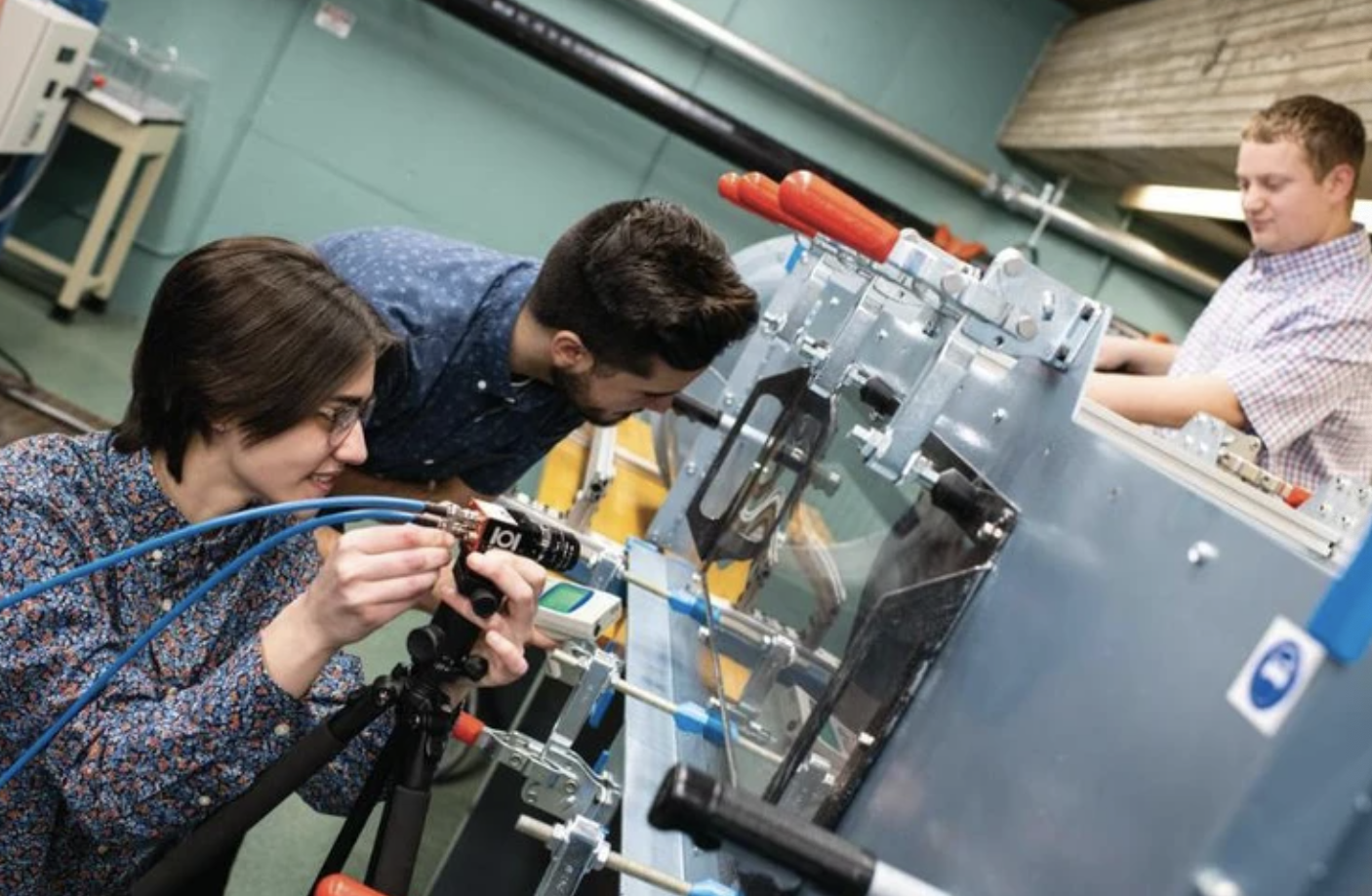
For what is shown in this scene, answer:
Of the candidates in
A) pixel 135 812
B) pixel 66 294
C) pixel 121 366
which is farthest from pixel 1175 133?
pixel 66 294

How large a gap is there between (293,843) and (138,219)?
292cm

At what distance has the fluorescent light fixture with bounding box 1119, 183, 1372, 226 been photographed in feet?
10.8

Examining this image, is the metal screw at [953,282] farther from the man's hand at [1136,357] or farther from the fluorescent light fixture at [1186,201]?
the fluorescent light fixture at [1186,201]

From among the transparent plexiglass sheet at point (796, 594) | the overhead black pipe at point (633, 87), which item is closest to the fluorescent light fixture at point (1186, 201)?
the overhead black pipe at point (633, 87)

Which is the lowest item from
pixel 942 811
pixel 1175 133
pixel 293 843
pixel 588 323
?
pixel 293 843

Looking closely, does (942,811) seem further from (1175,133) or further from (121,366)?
(121,366)

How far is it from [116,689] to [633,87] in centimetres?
345

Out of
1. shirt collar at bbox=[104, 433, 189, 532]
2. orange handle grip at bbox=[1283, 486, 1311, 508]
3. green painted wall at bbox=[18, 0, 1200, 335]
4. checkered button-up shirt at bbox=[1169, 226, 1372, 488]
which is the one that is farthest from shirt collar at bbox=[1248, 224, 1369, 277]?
green painted wall at bbox=[18, 0, 1200, 335]

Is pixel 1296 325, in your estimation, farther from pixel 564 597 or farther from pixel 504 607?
pixel 504 607

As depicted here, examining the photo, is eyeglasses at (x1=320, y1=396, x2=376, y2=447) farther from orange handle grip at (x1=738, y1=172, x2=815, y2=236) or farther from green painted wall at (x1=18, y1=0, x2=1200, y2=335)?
green painted wall at (x1=18, y1=0, x2=1200, y2=335)

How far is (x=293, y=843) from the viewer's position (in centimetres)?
210

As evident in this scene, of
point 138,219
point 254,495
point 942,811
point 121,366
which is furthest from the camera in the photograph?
point 138,219

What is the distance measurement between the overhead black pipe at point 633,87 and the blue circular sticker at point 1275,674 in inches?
144

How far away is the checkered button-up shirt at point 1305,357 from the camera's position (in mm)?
1577
